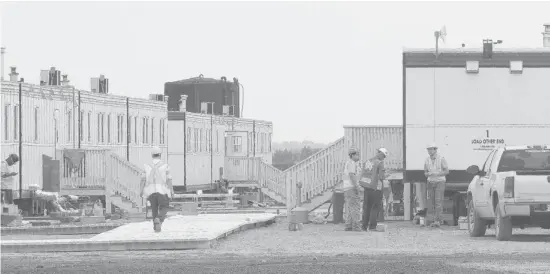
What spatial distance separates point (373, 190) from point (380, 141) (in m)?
6.84

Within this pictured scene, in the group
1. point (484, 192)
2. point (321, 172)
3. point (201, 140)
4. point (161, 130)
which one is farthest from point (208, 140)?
point (484, 192)

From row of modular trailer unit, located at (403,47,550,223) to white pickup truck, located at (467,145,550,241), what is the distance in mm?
4235

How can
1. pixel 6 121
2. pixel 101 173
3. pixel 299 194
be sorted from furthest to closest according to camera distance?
pixel 101 173
pixel 6 121
pixel 299 194

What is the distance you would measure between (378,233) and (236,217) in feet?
21.7

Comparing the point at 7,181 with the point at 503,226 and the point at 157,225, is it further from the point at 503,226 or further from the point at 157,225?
the point at 503,226

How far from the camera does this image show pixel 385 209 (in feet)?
120

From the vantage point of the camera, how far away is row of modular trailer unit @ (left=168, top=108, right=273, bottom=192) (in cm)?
6475

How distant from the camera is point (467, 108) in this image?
31938 millimetres

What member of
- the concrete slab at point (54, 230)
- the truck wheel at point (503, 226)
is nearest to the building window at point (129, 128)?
the concrete slab at point (54, 230)

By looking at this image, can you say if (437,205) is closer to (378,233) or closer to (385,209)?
(378,233)

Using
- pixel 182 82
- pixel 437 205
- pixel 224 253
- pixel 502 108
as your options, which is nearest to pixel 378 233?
pixel 437 205

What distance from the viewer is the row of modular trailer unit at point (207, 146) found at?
64.8 metres

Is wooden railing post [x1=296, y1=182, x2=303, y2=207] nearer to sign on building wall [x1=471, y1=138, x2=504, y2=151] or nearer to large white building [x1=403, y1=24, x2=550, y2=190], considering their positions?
large white building [x1=403, y1=24, x2=550, y2=190]

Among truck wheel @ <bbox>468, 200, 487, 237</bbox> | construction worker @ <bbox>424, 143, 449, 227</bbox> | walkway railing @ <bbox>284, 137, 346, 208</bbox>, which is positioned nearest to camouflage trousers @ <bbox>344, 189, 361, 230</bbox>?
construction worker @ <bbox>424, 143, 449, 227</bbox>
